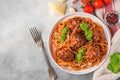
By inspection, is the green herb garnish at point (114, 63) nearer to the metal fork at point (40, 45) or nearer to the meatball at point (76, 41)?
the meatball at point (76, 41)

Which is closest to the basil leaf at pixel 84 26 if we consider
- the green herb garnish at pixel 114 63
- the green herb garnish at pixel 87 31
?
the green herb garnish at pixel 87 31

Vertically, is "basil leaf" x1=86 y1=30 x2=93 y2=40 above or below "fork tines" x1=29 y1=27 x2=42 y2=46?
below

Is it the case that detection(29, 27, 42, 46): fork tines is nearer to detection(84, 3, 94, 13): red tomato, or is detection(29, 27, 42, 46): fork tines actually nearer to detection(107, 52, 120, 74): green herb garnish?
detection(84, 3, 94, 13): red tomato

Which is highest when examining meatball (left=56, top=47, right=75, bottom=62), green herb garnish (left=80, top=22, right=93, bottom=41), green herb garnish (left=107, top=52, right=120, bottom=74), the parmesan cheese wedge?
the parmesan cheese wedge

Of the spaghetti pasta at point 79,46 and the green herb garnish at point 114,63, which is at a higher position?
the spaghetti pasta at point 79,46

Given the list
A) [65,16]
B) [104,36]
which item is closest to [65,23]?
[65,16]

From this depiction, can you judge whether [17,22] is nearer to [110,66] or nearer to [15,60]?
[15,60]

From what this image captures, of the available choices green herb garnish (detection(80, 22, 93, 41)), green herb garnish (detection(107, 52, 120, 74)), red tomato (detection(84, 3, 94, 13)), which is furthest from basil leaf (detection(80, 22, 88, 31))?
green herb garnish (detection(107, 52, 120, 74))
